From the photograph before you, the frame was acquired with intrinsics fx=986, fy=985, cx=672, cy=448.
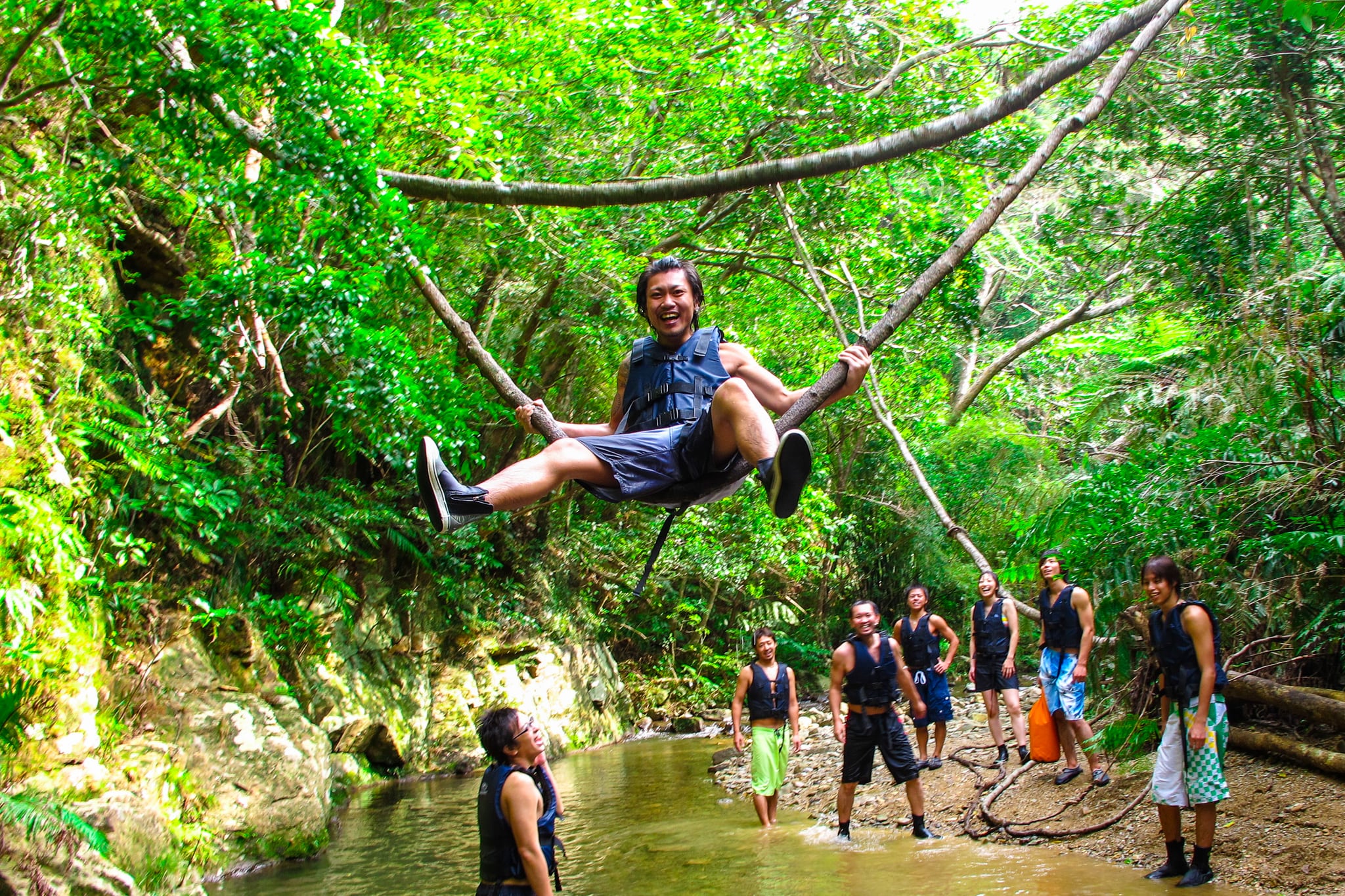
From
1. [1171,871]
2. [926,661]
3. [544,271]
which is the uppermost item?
[544,271]

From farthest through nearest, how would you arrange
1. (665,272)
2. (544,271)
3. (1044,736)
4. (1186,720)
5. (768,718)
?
1. (544,271)
2. (768,718)
3. (1044,736)
4. (1186,720)
5. (665,272)

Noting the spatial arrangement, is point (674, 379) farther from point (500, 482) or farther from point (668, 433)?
point (500, 482)

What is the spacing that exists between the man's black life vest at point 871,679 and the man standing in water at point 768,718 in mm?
716

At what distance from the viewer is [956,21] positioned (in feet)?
37.1

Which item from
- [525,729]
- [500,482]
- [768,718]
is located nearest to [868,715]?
[768,718]

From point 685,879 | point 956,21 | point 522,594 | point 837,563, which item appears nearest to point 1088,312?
point 956,21

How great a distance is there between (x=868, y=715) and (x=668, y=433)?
403cm

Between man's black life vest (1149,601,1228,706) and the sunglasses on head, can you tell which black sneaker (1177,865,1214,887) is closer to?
man's black life vest (1149,601,1228,706)

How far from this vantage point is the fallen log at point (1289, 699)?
5.76m

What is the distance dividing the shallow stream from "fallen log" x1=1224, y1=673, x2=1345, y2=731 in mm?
1403

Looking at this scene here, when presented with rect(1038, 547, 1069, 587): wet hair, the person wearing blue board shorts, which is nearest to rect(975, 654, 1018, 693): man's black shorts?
the person wearing blue board shorts

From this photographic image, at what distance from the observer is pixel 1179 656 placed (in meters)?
5.20

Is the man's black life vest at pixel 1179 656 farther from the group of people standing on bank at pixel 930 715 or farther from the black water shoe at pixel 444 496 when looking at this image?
the black water shoe at pixel 444 496

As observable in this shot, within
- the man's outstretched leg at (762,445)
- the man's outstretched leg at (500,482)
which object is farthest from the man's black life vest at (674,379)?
the man's outstretched leg at (500,482)
